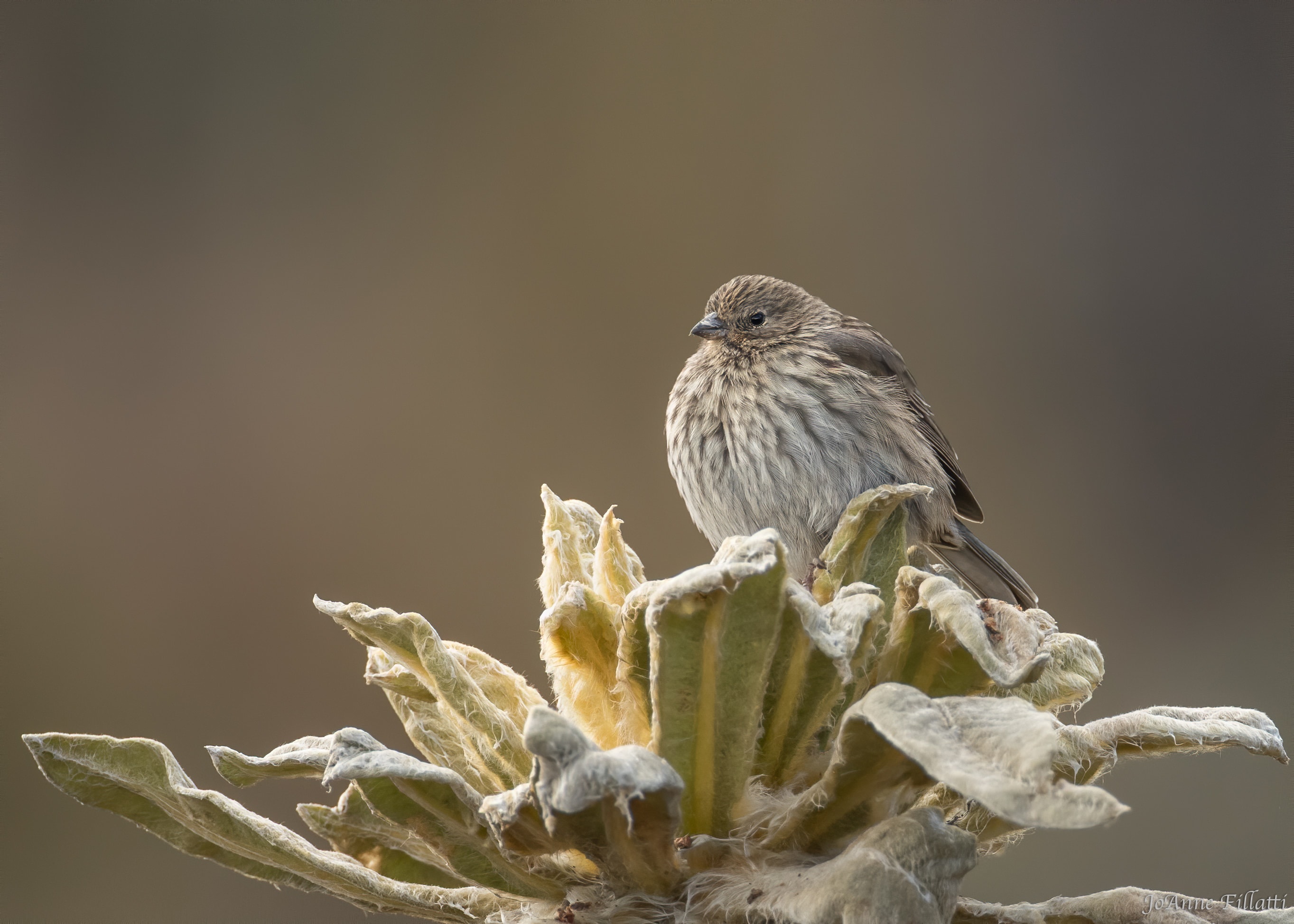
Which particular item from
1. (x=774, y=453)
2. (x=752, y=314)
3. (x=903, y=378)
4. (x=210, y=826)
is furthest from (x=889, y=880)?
(x=903, y=378)

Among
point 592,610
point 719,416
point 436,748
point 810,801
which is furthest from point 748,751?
point 719,416

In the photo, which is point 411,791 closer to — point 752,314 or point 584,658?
point 584,658

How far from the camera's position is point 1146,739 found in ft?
2.11

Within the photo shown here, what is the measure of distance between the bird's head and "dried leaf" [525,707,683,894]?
5.01ft

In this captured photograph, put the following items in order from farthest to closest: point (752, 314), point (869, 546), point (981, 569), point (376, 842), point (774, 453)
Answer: point (752, 314) < point (981, 569) < point (774, 453) < point (869, 546) < point (376, 842)

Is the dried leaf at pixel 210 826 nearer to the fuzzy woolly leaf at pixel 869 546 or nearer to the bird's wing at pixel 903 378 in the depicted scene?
the fuzzy woolly leaf at pixel 869 546

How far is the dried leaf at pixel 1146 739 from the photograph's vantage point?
0.62 meters

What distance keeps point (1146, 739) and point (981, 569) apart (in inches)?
54.2

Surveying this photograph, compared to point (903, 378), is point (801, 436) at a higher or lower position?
lower

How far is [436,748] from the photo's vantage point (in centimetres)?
76

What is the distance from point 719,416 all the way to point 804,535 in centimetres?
31

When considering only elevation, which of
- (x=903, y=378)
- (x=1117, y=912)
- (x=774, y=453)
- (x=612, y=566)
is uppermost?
(x=903, y=378)

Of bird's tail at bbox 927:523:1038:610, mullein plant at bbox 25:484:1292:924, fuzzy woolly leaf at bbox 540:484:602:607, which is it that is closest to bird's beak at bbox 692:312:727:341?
bird's tail at bbox 927:523:1038:610
